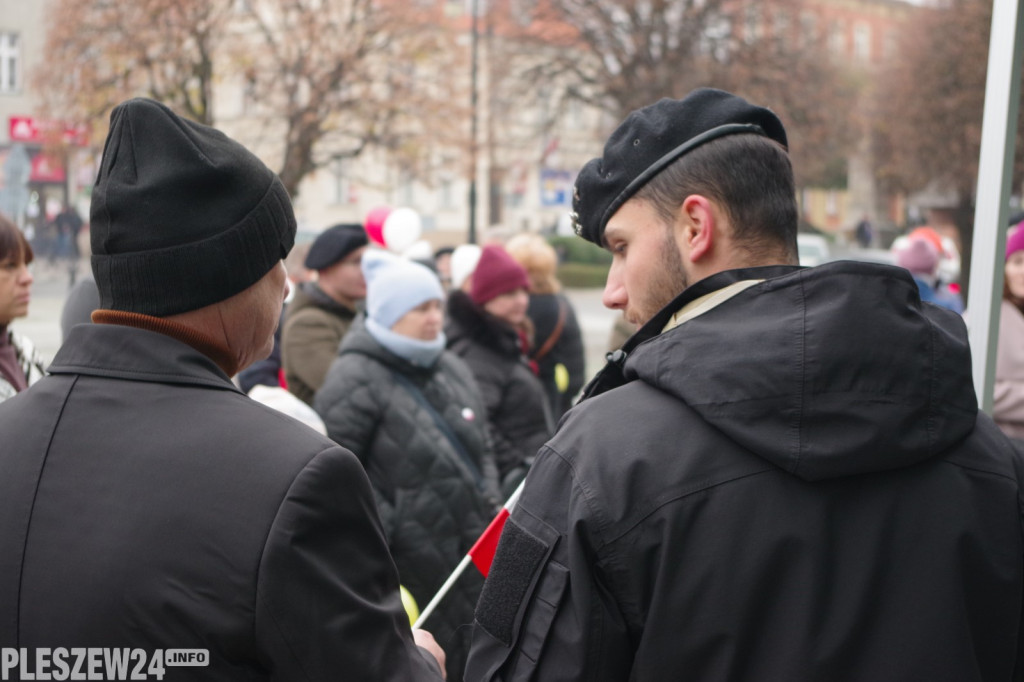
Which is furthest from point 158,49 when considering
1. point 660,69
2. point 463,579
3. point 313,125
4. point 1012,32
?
point 1012,32

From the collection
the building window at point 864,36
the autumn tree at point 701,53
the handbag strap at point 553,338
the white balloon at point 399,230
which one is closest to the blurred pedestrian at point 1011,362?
the handbag strap at point 553,338

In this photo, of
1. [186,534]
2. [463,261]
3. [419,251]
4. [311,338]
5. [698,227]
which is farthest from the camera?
[419,251]

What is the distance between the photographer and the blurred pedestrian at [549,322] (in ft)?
22.5

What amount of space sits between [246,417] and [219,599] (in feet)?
0.88

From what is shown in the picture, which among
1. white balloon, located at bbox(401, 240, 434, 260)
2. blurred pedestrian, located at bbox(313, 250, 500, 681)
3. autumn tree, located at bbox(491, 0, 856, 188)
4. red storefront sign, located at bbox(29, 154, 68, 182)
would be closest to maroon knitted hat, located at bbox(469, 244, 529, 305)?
blurred pedestrian, located at bbox(313, 250, 500, 681)

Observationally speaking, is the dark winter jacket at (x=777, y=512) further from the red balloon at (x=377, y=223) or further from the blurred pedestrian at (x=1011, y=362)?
the red balloon at (x=377, y=223)

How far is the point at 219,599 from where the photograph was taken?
59.6 inches

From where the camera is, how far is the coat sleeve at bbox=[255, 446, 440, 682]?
1.53 metres

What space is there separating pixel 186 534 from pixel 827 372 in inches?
36.0

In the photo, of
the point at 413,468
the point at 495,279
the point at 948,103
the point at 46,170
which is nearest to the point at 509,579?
the point at 413,468

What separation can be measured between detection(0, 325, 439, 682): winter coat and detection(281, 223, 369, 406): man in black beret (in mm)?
3470

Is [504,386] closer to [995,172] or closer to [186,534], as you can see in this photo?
[995,172]

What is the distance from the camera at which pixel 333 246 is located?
537 centimetres

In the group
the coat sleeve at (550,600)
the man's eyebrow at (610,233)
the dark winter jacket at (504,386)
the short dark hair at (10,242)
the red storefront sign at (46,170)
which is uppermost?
the man's eyebrow at (610,233)
